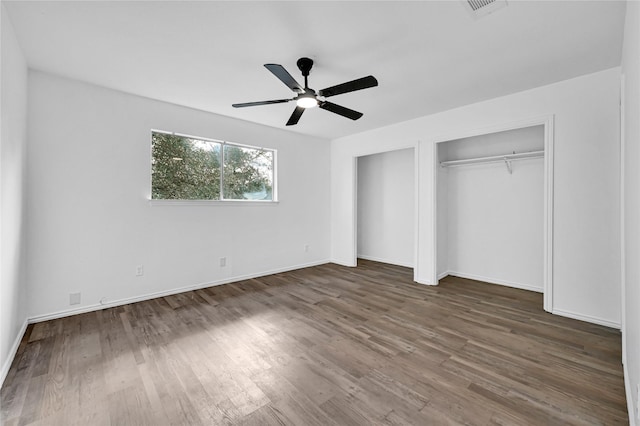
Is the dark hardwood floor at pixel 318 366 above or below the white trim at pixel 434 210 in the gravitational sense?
below

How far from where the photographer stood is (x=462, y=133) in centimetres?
388

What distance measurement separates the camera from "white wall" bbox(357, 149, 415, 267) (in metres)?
5.46

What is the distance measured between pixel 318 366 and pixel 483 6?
9.39 ft

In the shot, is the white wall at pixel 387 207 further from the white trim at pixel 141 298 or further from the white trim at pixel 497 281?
the white trim at pixel 141 298

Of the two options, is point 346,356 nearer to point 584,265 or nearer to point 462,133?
point 584,265

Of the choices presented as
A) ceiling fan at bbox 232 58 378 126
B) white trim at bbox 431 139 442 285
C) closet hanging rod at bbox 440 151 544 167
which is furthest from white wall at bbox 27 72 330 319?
closet hanging rod at bbox 440 151 544 167

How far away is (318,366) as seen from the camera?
2.12 metres

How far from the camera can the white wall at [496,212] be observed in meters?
3.91

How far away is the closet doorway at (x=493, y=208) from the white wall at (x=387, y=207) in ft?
2.62

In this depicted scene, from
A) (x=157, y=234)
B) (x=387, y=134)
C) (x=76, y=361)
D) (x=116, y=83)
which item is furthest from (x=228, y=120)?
(x=76, y=361)

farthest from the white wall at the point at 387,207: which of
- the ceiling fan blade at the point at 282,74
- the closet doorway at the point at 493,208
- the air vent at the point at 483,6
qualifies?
the ceiling fan blade at the point at 282,74

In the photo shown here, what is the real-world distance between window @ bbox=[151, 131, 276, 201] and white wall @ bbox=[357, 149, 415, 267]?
230cm

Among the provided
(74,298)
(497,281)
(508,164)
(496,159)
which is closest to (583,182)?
(508,164)

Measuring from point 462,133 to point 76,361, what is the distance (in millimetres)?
4862
